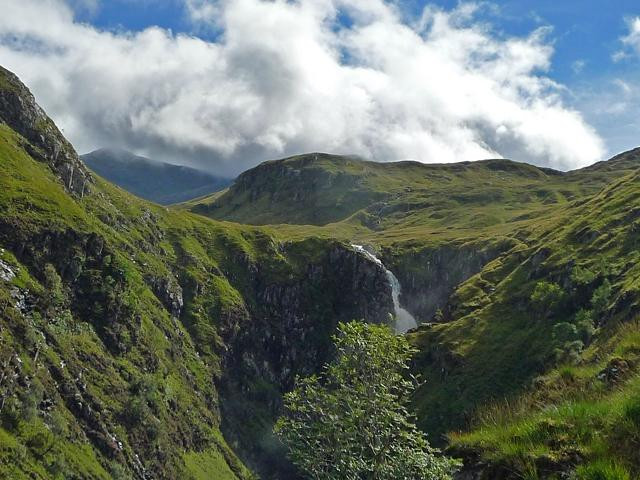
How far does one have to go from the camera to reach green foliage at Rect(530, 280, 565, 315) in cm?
18151

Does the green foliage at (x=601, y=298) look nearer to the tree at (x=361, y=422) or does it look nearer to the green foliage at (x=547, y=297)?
the green foliage at (x=547, y=297)

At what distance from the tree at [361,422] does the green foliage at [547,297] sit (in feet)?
566

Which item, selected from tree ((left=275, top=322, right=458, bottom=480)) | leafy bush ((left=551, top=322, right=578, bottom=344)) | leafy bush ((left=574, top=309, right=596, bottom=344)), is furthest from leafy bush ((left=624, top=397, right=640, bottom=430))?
leafy bush ((left=551, top=322, right=578, bottom=344))

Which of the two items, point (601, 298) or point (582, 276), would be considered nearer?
point (601, 298)

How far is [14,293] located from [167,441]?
70.5m

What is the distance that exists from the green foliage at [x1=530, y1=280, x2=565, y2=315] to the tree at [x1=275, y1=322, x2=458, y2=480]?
173m


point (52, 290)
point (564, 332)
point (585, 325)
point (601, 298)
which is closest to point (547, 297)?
point (601, 298)

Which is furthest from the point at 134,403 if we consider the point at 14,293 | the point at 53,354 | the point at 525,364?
the point at 525,364

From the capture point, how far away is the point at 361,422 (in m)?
22.4

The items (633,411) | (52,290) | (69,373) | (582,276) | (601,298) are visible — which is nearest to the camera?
(633,411)

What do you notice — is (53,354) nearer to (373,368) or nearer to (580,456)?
(373,368)

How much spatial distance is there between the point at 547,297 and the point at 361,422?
7203 inches

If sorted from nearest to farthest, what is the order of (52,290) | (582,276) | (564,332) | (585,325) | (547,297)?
(585,325)
(564,332)
(52,290)
(582,276)
(547,297)

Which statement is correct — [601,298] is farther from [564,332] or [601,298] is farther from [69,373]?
[69,373]
